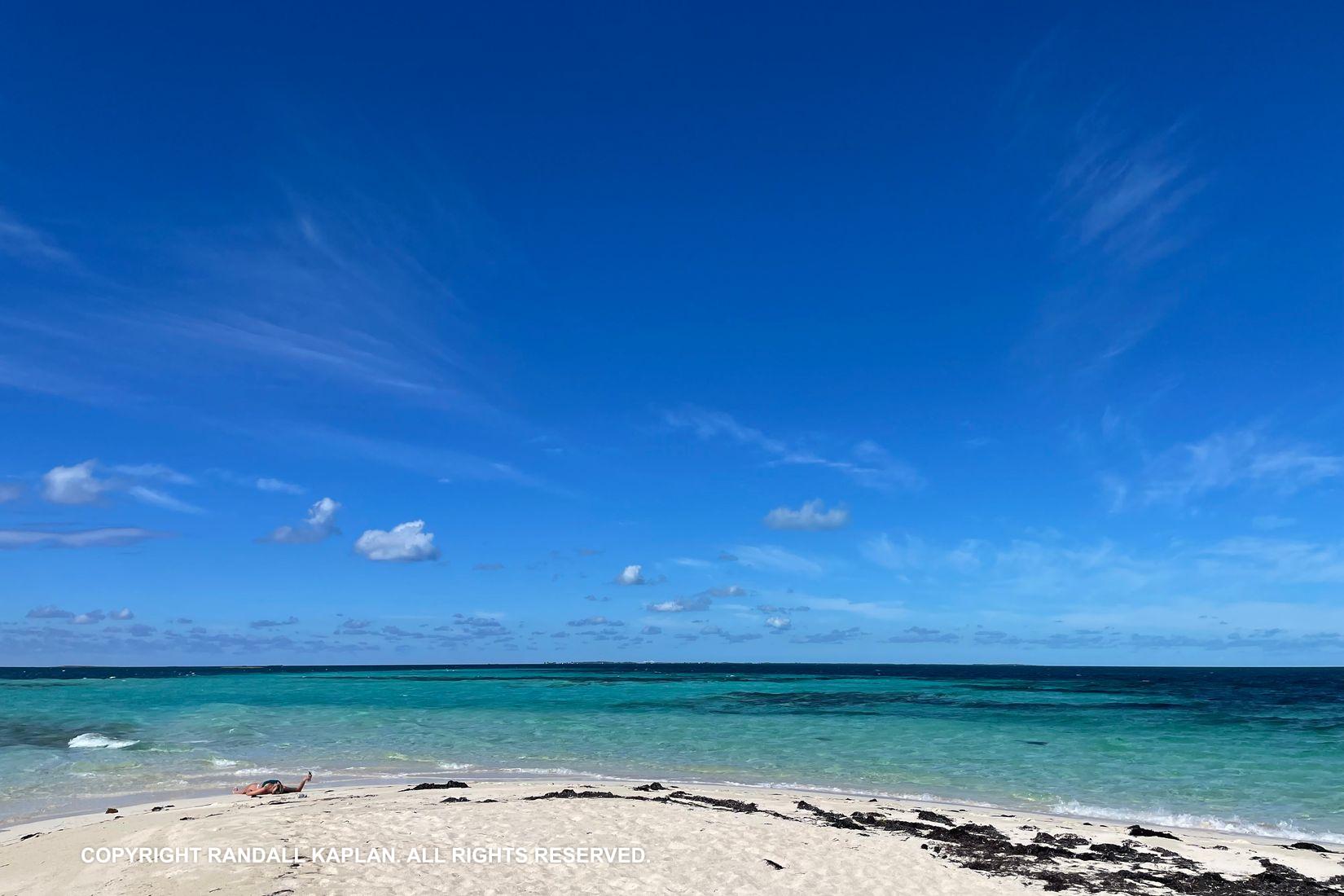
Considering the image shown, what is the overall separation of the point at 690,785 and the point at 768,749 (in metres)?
7.85

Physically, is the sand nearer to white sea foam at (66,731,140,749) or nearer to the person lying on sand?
the person lying on sand

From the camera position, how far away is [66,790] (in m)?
20.1

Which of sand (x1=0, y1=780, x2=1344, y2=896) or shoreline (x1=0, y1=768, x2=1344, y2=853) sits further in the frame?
shoreline (x1=0, y1=768, x2=1344, y2=853)

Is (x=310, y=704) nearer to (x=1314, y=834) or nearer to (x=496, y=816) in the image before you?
(x=496, y=816)

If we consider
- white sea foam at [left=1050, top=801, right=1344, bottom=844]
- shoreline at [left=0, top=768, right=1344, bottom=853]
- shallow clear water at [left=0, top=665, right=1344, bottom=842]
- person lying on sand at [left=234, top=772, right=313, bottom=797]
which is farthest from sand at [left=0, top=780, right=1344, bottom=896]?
shallow clear water at [left=0, top=665, right=1344, bottom=842]

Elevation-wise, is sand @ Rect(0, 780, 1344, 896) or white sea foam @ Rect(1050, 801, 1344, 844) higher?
sand @ Rect(0, 780, 1344, 896)

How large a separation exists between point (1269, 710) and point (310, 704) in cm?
Answer: 6022

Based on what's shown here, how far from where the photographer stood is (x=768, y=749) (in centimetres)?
2777

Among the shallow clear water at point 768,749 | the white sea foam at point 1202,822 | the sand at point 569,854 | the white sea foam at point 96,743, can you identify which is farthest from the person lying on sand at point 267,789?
the white sea foam at point 1202,822

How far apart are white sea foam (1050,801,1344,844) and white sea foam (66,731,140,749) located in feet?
104

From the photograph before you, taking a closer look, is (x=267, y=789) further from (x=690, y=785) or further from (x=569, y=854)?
(x=690, y=785)

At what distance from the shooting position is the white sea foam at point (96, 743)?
27.4 meters

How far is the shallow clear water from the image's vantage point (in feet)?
66.0

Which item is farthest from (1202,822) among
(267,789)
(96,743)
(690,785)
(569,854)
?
(96,743)
